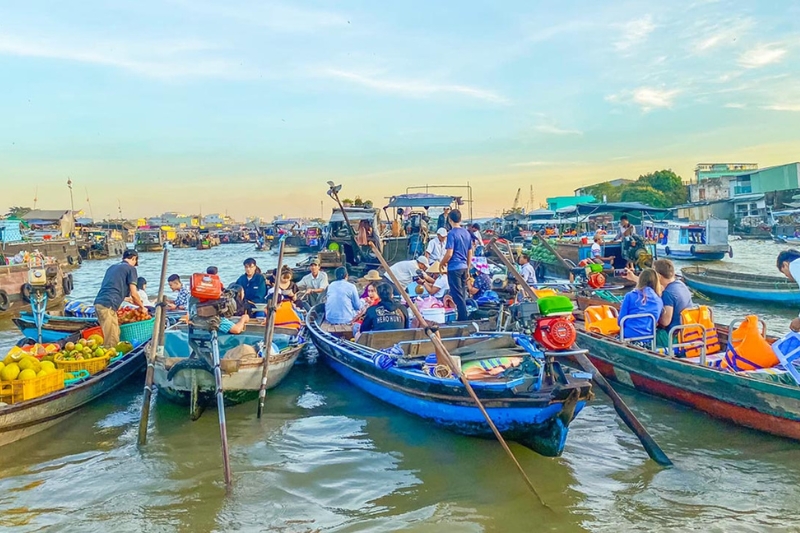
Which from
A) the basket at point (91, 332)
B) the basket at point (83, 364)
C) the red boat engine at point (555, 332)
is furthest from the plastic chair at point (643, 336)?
the basket at point (91, 332)

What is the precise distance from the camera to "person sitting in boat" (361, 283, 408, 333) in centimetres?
820

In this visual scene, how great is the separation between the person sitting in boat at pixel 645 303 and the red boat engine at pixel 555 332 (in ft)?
8.85

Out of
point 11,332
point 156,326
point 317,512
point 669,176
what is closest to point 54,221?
point 11,332

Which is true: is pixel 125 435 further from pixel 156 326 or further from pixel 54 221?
pixel 54 221

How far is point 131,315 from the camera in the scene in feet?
31.5

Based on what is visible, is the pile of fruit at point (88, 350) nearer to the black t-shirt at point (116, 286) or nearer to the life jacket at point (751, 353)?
the black t-shirt at point (116, 286)

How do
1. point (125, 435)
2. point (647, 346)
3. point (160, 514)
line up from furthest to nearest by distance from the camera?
1. point (647, 346)
2. point (125, 435)
3. point (160, 514)

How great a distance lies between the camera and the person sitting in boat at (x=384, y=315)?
8195mm

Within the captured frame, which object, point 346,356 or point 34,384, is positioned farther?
point 346,356

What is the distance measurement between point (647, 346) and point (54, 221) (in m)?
55.1

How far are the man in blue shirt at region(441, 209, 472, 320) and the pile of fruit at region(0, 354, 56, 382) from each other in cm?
547

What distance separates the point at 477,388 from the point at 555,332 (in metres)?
1.00

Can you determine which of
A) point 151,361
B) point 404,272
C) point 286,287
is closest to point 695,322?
point 404,272

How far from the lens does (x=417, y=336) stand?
8117 millimetres
